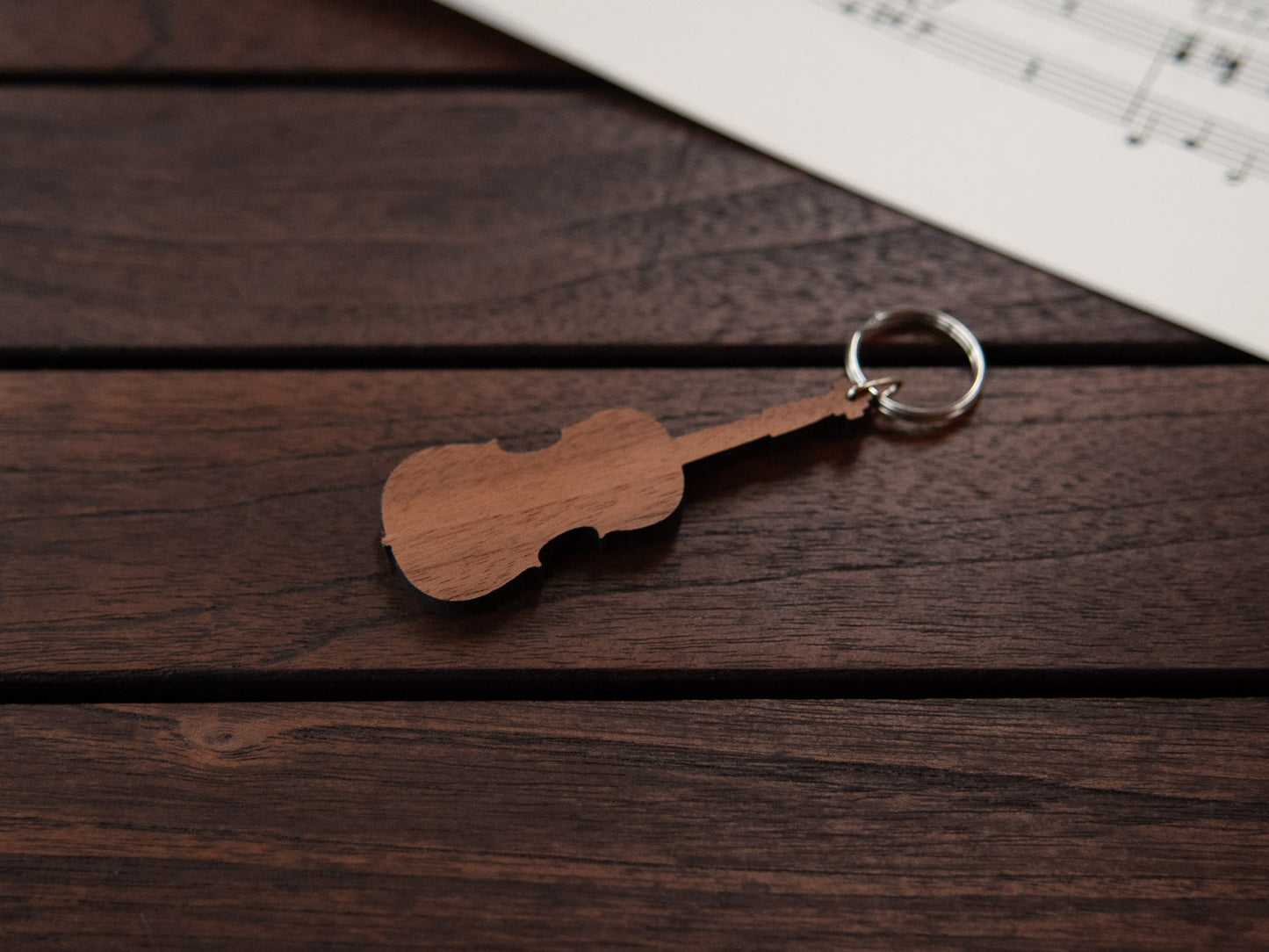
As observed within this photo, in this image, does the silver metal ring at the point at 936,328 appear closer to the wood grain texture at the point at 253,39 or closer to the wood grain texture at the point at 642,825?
the wood grain texture at the point at 642,825

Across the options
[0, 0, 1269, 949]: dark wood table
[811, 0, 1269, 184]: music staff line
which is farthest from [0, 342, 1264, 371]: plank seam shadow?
[811, 0, 1269, 184]: music staff line

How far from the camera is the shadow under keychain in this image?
652mm

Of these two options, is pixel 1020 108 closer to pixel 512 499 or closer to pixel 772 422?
pixel 772 422

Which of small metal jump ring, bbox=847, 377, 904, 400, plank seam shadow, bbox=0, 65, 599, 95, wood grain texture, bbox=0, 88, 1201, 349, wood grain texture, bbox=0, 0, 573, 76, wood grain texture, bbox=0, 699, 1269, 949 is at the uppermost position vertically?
wood grain texture, bbox=0, 0, 573, 76

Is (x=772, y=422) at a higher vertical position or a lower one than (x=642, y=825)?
higher

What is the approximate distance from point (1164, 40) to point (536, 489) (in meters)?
0.79

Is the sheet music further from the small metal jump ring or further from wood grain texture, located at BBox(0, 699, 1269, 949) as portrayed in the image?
wood grain texture, located at BBox(0, 699, 1269, 949)

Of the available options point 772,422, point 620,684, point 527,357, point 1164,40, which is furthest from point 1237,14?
point 620,684

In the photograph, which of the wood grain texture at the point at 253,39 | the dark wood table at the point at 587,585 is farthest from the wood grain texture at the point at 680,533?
the wood grain texture at the point at 253,39

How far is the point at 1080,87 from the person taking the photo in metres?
0.91

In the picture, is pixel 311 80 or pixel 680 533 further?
pixel 311 80

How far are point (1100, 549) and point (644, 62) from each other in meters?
Answer: 0.61

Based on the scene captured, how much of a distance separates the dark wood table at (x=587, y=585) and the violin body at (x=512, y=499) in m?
0.03

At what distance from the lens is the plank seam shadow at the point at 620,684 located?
643 mm
